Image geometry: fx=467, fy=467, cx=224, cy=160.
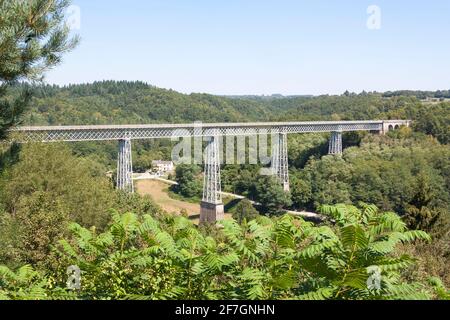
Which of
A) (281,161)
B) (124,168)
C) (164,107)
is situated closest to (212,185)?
(124,168)

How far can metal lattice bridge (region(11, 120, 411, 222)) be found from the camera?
36469mm

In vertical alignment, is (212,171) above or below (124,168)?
below

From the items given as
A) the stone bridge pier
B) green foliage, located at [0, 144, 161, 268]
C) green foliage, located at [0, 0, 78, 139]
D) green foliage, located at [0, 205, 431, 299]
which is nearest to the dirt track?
green foliage, located at [0, 144, 161, 268]

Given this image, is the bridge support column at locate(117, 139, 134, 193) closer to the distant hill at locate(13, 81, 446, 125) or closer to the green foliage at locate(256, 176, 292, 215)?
the green foliage at locate(256, 176, 292, 215)

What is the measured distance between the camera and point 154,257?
4289mm

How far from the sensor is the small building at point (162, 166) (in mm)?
72062

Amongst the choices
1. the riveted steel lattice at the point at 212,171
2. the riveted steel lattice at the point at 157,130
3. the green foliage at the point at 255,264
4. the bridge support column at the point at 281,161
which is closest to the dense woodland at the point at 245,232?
the green foliage at the point at 255,264

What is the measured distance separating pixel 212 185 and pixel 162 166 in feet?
96.9

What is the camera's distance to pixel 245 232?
183 inches

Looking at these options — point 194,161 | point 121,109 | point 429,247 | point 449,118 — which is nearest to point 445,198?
point 449,118

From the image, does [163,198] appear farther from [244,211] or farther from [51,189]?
[51,189]

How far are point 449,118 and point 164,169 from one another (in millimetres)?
42763
